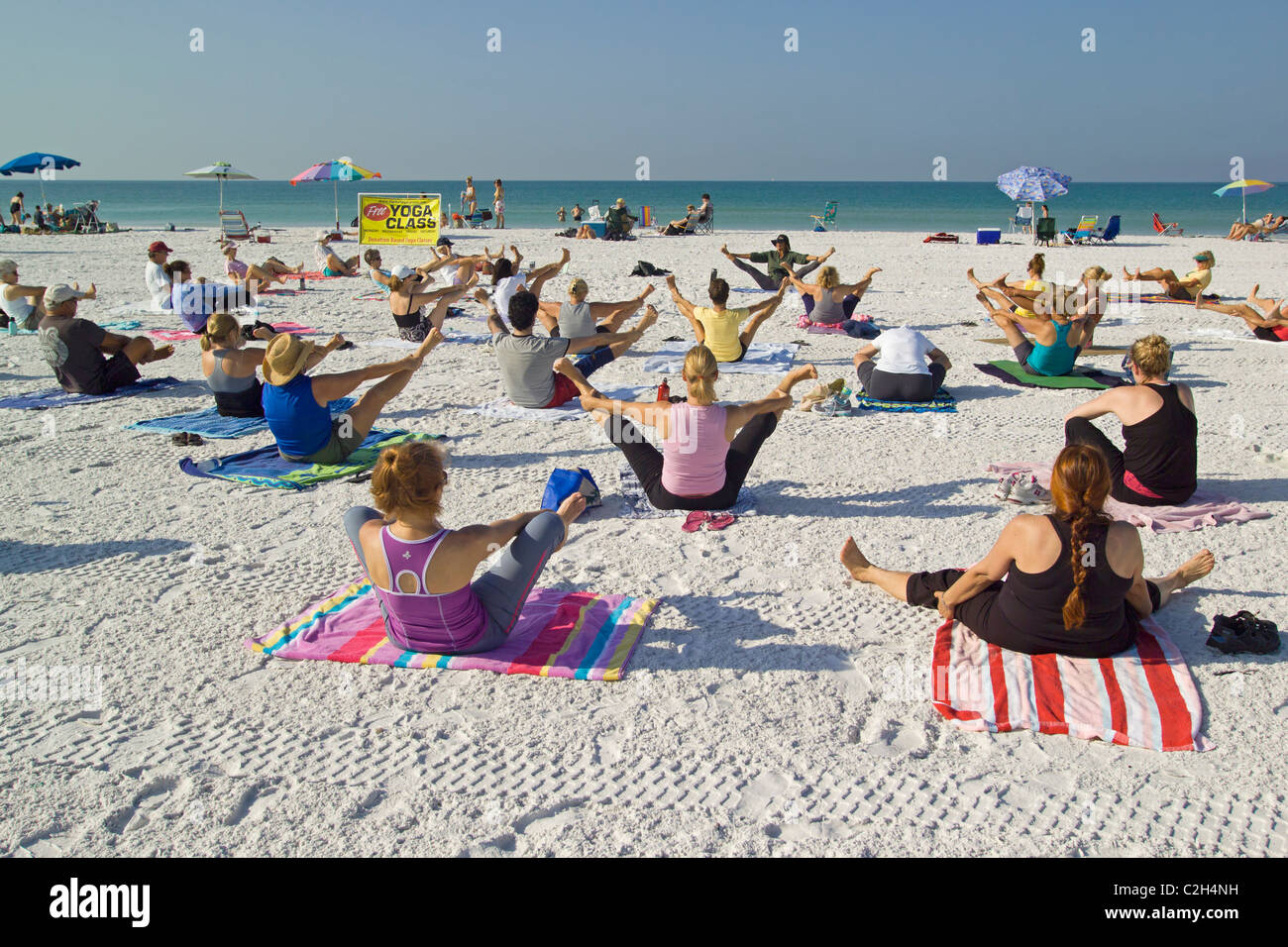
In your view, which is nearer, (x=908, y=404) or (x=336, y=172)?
(x=908, y=404)

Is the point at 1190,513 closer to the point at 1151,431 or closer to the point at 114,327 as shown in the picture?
the point at 1151,431

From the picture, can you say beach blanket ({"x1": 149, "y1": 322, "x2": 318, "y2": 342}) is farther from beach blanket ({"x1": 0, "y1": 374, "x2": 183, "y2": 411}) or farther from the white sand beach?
the white sand beach

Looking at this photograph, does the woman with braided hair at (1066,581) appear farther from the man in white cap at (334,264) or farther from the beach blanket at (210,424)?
the man in white cap at (334,264)

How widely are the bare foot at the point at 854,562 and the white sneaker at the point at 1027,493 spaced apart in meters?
1.64

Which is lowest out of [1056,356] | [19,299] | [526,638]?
[526,638]

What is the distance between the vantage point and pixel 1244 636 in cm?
372

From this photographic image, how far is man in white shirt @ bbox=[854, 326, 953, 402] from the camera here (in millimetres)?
7723

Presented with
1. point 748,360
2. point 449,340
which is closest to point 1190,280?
point 748,360

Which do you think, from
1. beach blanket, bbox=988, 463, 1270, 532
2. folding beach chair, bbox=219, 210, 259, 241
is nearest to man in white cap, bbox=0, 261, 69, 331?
beach blanket, bbox=988, 463, 1270, 532

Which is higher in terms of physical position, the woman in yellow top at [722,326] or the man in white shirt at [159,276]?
the man in white shirt at [159,276]

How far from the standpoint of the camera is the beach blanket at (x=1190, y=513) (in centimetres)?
510

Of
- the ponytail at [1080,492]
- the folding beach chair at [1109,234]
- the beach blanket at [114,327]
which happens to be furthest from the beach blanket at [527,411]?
the folding beach chair at [1109,234]

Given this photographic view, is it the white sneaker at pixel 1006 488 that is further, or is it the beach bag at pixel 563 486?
the white sneaker at pixel 1006 488

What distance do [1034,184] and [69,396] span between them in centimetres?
2575
